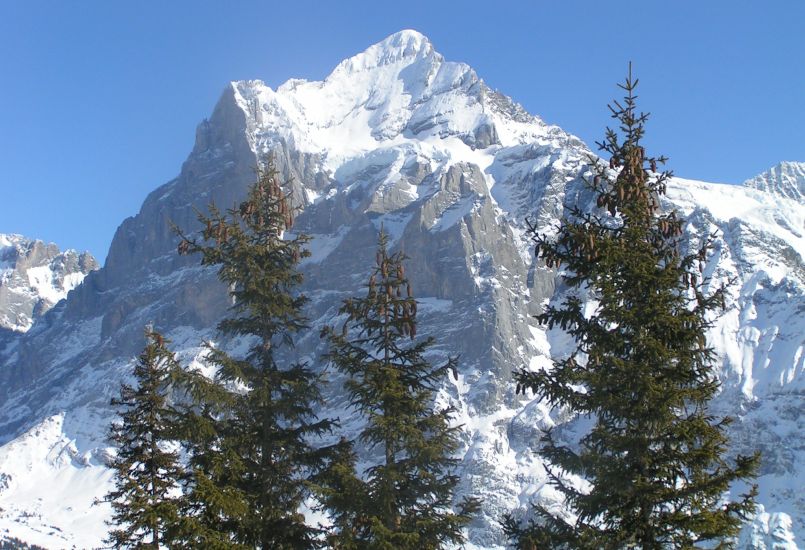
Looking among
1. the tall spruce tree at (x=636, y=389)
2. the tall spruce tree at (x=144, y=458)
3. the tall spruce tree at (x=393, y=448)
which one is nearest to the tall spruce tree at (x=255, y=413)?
the tall spruce tree at (x=393, y=448)

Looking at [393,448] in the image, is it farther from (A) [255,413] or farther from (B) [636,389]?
(B) [636,389]

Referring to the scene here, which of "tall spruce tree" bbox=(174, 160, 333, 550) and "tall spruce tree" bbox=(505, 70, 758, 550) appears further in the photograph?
"tall spruce tree" bbox=(174, 160, 333, 550)

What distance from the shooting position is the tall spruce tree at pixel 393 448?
2119cm

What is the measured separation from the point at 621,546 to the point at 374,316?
8.34 meters

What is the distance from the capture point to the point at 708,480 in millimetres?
17344

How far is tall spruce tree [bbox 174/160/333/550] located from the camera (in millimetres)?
22641

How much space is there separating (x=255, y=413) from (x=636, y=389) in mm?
10292

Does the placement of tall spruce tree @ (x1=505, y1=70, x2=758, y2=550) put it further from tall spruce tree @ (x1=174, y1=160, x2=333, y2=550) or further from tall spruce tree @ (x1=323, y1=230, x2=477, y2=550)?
tall spruce tree @ (x1=174, y1=160, x2=333, y2=550)

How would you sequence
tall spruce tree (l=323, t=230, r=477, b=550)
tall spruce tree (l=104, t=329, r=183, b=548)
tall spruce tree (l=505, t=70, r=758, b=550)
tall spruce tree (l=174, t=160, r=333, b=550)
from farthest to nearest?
tall spruce tree (l=104, t=329, r=183, b=548) → tall spruce tree (l=174, t=160, r=333, b=550) → tall spruce tree (l=323, t=230, r=477, b=550) → tall spruce tree (l=505, t=70, r=758, b=550)

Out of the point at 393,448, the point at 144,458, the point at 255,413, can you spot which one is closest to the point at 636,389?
the point at 393,448

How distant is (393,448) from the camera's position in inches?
856

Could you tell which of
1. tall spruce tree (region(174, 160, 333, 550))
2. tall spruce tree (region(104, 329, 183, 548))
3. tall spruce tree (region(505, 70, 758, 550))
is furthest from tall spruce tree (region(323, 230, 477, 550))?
tall spruce tree (region(104, 329, 183, 548))

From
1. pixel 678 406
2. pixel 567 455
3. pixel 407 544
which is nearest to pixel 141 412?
pixel 407 544

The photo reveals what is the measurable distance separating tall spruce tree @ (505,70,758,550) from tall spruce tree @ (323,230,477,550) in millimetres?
2740
